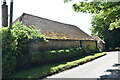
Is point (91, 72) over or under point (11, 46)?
under

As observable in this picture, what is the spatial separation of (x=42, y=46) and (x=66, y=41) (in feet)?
19.0

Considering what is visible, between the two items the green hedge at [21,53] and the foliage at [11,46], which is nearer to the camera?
the foliage at [11,46]

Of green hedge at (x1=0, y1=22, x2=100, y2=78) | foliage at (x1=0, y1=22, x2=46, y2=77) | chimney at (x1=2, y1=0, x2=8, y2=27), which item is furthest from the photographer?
chimney at (x1=2, y1=0, x2=8, y2=27)

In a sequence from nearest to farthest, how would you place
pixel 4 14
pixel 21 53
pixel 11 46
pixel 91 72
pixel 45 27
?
pixel 11 46 → pixel 91 72 → pixel 21 53 → pixel 4 14 → pixel 45 27

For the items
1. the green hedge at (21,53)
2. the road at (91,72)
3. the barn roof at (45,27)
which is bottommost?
the road at (91,72)

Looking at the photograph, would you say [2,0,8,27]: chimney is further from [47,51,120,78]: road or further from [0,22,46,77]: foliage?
[47,51,120,78]: road

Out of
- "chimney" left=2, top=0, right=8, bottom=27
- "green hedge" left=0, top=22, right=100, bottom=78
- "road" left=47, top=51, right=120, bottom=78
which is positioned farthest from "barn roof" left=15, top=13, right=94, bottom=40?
"road" left=47, top=51, right=120, bottom=78

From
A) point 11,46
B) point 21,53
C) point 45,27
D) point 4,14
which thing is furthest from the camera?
point 45,27

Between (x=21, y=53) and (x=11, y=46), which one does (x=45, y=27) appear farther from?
(x=11, y=46)

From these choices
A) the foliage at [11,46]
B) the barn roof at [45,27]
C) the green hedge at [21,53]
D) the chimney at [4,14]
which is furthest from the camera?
the barn roof at [45,27]

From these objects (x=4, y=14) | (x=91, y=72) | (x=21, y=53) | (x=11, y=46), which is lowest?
(x=91, y=72)

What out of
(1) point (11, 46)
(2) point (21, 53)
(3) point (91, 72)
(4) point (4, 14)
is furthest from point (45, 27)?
(3) point (91, 72)

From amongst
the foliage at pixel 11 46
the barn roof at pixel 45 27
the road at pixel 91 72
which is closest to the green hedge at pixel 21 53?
the foliage at pixel 11 46

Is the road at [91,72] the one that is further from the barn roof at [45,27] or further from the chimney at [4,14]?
the chimney at [4,14]
